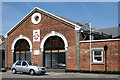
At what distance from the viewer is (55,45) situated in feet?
115

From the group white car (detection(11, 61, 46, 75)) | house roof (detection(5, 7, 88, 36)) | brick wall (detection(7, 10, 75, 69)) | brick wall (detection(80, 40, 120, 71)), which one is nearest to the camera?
white car (detection(11, 61, 46, 75))

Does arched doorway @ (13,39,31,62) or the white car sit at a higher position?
arched doorway @ (13,39,31,62)

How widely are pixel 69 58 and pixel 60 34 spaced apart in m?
3.43

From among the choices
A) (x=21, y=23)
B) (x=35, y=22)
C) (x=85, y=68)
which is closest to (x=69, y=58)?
(x=85, y=68)

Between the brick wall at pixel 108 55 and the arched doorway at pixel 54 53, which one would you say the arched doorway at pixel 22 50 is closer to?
the arched doorway at pixel 54 53

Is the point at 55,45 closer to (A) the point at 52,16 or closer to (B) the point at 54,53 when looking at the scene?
(B) the point at 54,53

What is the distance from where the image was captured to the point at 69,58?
33.3m

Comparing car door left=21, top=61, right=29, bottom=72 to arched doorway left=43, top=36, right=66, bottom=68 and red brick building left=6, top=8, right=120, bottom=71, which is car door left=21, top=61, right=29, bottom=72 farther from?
arched doorway left=43, top=36, right=66, bottom=68

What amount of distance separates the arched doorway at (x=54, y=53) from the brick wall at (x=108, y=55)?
3.12m

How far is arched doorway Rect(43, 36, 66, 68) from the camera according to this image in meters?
34.6

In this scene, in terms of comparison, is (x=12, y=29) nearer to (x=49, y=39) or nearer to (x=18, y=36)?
(x=18, y=36)

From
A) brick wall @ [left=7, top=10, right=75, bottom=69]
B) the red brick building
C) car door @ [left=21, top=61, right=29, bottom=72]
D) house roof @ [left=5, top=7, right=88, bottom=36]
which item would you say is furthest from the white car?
house roof @ [left=5, top=7, right=88, bottom=36]

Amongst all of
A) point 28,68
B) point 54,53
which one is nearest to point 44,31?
point 54,53

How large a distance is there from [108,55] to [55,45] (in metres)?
7.84
